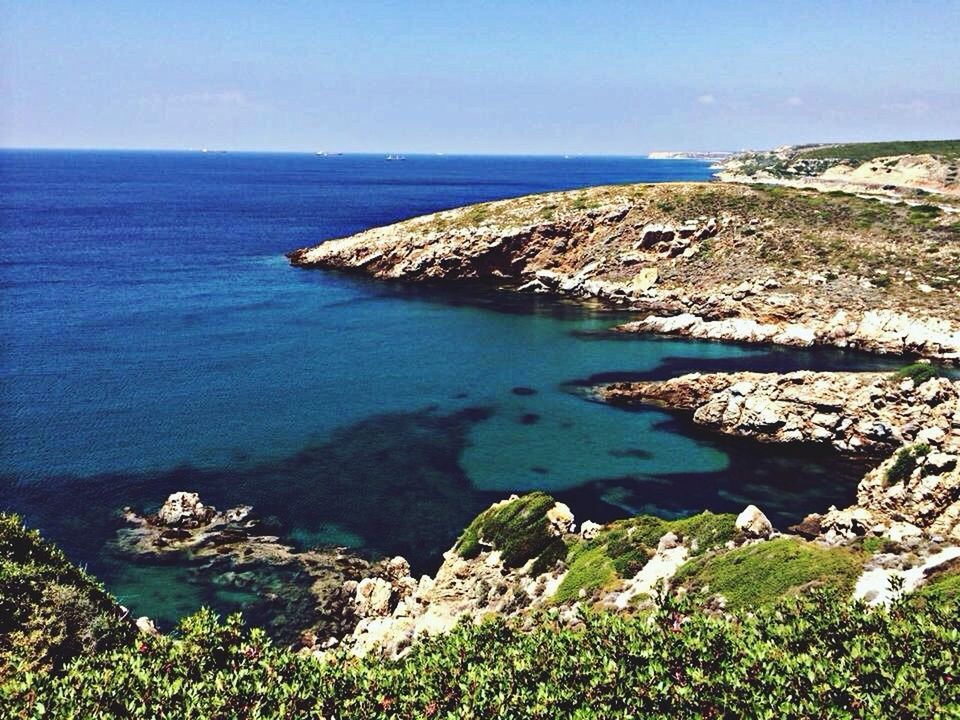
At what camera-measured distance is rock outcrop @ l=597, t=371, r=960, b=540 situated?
37.3m

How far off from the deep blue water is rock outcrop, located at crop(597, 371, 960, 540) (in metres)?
3.22

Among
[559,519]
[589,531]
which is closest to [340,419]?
[559,519]

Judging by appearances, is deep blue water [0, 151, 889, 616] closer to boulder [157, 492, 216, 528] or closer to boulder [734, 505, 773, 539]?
boulder [157, 492, 216, 528]

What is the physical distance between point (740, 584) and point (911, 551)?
6816 millimetres

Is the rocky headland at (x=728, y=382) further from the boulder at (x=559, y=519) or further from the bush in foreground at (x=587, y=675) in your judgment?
the bush in foreground at (x=587, y=675)

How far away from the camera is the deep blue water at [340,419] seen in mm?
42719

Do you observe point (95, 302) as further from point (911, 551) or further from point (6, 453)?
point (911, 551)

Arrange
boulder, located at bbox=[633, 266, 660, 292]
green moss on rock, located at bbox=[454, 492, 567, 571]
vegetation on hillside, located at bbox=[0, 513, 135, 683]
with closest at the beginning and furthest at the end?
vegetation on hillside, located at bbox=[0, 513, 135, 683] < green moss on rock, located at bbox=[454, 492, 567, 571] < boulder, located at bbox=[633, 266, 660, 292]

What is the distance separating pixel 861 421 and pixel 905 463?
12.7m

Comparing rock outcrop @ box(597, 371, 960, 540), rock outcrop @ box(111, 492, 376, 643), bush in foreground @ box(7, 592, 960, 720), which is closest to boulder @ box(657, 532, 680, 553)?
rock outcrop @ box(597, 371, 960, 540)

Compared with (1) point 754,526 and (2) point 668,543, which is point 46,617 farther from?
(1) point 754,526

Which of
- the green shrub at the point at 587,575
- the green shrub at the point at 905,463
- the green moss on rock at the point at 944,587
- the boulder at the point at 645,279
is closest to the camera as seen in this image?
the green moss on rock at the point at 944,587

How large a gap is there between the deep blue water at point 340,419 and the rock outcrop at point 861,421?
3.22 metres

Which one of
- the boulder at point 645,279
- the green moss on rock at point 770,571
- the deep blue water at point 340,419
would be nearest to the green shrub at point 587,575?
the green moss on rock at point 770,571
